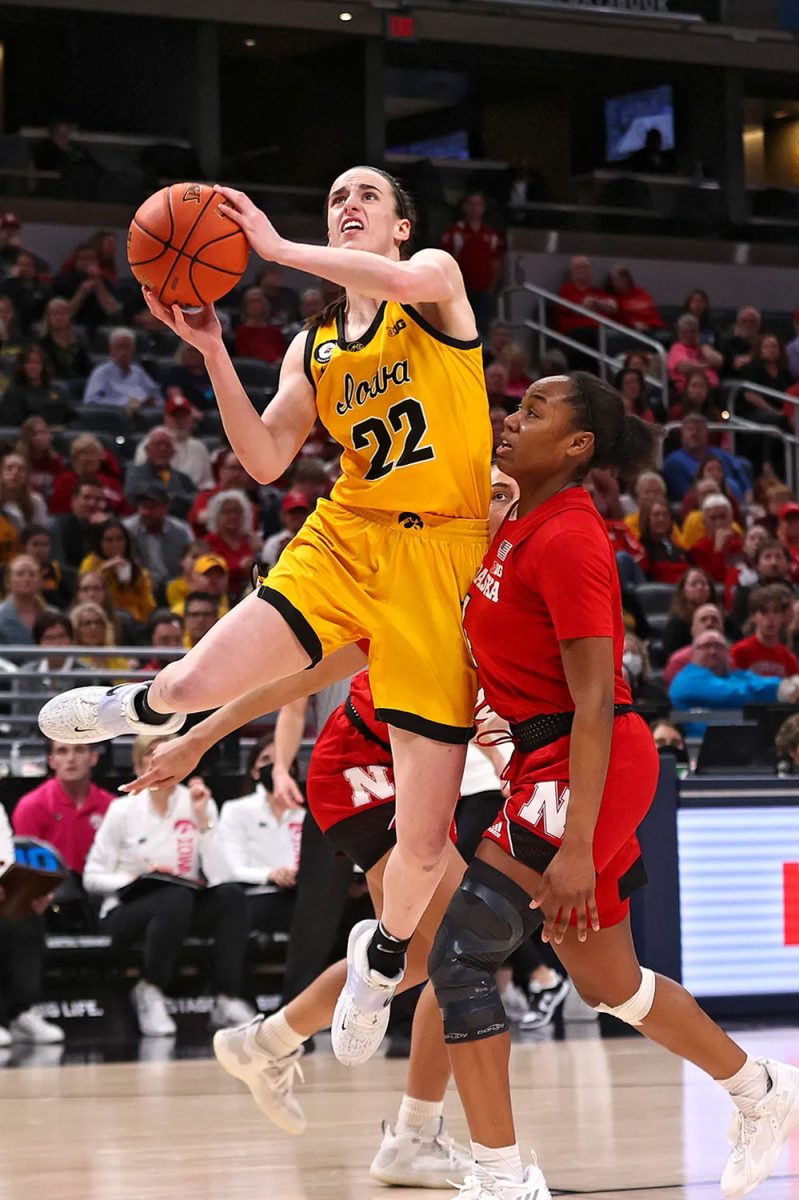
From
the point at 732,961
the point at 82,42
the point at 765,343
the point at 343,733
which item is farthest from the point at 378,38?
the point at 343,733

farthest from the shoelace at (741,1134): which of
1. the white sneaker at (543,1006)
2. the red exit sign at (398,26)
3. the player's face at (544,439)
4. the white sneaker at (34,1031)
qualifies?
the red exit sign at (398,26)

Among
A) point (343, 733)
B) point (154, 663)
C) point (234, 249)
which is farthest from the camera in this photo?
point (154, 663)

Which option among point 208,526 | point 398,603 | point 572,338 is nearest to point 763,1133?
point 398,603

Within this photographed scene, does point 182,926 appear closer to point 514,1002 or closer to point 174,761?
point 514,1002

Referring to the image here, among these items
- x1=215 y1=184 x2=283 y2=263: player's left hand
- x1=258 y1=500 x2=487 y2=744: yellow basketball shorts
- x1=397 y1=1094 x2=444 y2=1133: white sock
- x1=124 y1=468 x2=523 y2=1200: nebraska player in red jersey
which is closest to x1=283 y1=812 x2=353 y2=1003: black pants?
x1=124 y1=468 x2=523 y2=1200: nebraska player in red jersey

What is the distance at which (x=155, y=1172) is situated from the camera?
453cm

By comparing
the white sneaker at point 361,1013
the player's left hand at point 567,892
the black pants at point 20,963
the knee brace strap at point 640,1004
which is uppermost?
the player's left hand at point 567,892

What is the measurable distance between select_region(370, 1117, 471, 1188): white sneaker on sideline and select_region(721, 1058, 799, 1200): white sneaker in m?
0.77

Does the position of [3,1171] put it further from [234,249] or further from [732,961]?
[732,961]

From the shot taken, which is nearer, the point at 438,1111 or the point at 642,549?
the point at 438,1111

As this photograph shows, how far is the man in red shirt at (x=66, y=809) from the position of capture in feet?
26.2

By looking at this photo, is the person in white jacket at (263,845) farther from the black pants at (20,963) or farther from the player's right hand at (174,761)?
the player's right hand at (174,761)

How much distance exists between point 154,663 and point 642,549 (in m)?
4.15

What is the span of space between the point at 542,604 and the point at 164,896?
4.43 metres
